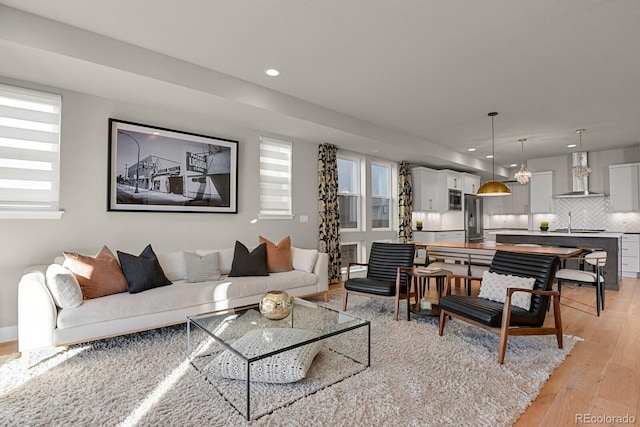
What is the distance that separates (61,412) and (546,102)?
19.2 ft

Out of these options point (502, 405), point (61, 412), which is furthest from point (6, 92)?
point (502, 405)

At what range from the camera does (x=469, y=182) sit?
29.8ft

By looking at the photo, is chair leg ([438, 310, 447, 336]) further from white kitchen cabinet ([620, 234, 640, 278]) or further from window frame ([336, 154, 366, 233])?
white kitchen cabinet ([620, 234, 640, 278])

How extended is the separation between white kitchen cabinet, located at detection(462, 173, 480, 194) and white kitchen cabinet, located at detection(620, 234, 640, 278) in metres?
3.19

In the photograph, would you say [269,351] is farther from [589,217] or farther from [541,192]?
[589,217]

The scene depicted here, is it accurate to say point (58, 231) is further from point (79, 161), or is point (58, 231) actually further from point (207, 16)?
point (207, 16)

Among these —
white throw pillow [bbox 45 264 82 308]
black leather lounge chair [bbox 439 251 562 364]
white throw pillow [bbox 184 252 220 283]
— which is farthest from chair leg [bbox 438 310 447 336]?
white throw pillow [bbox 45 264 82 308]

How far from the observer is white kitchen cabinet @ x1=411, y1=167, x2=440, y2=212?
8023 mm

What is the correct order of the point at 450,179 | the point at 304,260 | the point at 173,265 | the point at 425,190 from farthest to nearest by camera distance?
the point at 450,179
the point at 425,190
the point at 304,260
the point at 173,265

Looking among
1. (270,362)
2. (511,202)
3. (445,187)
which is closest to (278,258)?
(270,362)

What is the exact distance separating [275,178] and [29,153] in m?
2.93

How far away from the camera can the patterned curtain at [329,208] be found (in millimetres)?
5961

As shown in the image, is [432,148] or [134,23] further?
[432,148]

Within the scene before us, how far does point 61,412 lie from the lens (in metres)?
2.09
